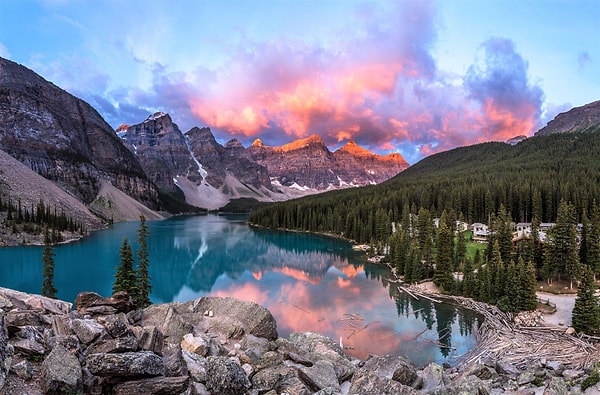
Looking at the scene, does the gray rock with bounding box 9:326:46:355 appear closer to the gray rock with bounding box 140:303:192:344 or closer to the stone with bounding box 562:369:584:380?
the gray rock with bounding box 140:303:192:344

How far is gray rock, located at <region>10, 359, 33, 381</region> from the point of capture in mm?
8844

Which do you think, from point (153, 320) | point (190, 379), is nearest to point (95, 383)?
point (190, 379)

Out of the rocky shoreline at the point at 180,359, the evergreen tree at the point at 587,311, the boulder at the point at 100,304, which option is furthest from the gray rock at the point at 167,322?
the evergreen tree at the point at 587,311

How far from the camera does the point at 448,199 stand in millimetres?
102188

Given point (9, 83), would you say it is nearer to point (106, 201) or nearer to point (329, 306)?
point (106, 201)

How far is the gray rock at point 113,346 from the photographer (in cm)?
1045

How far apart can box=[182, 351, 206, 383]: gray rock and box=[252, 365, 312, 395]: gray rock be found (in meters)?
1.67

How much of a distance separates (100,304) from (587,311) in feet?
118

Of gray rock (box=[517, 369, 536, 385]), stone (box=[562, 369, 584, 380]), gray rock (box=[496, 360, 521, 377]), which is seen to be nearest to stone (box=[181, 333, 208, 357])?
gray rock (box=[517, 369, 536, 385])

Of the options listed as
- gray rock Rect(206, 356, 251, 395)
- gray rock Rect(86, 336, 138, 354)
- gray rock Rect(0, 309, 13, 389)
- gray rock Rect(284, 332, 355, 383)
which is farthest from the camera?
gray rock Rect(284, 332, 355, 383)

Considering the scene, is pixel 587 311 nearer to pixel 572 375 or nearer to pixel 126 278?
pixel 572 375

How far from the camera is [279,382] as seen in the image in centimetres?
1203

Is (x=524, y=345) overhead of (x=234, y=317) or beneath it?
beneath

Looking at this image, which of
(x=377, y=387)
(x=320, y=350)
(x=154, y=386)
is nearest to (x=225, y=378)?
(x=154, y=386)
